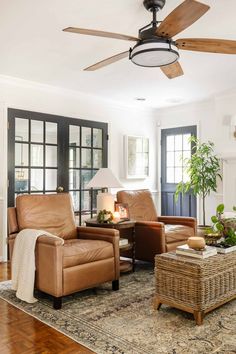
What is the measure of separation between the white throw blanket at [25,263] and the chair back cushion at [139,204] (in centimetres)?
152

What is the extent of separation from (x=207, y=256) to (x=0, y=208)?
2.85m

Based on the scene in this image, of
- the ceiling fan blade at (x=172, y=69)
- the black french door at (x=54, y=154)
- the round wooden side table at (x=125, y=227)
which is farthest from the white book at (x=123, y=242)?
the ceiling fan blade at (x=172, y=69)

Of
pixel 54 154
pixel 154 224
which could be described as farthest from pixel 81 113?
pixel 154 224

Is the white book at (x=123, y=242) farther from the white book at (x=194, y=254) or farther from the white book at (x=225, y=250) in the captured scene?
the white book at (x=225, y=250)

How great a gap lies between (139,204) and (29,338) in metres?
2.45

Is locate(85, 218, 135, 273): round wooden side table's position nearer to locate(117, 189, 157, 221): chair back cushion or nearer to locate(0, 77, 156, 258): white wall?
locate(117, 189, 157, 221): chair back cushion

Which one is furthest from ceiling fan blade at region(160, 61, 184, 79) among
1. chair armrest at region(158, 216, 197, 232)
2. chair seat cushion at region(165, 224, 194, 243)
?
chair armrest at region(158, 216, 197, 232)

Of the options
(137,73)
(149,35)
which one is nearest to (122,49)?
(137,73)

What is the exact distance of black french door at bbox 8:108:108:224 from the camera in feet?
15.0

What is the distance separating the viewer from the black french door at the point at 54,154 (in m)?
4.57

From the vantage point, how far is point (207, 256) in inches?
105

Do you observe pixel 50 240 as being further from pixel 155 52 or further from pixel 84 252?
pixel 155 52

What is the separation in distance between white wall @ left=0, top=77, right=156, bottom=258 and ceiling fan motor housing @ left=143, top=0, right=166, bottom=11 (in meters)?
2.51

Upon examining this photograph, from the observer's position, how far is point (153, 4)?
2.55 m
